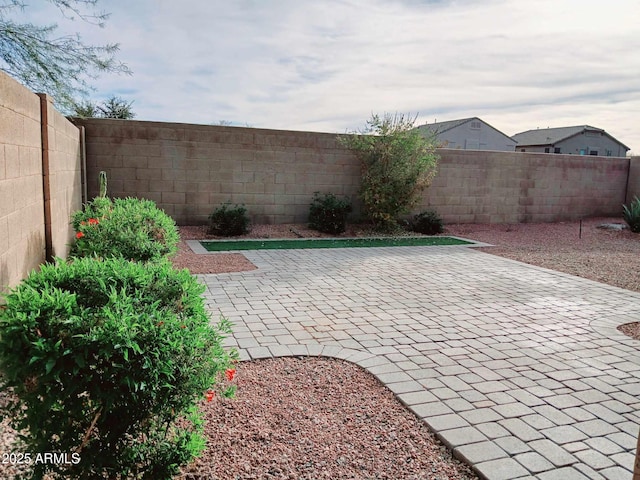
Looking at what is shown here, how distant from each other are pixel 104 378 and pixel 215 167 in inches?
408

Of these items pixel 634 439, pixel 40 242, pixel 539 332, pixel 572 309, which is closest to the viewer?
pixel 634 439

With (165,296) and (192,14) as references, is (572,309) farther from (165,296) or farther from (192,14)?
(192,14)

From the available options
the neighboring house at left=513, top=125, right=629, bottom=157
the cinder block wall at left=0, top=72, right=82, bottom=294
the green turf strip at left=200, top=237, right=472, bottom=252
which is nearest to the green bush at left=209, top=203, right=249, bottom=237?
the green turf strip at left=200, top=237, right=472, bottom=252

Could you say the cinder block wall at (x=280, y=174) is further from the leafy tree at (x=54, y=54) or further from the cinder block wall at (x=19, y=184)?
the cinder block wall at (x=19, y=184)

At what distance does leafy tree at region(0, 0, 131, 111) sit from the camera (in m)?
7.60

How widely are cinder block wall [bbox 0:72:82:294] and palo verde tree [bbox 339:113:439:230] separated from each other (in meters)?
7.83

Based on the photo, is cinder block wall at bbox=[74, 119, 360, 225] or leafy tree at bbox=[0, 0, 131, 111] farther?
cinder block wall at bbox=[74, 119, 360, 225]

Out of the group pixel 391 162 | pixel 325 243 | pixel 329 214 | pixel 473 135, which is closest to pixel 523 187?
pixel 391 162

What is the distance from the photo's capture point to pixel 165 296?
279cm

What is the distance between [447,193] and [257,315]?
394 inches

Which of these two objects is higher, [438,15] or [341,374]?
[438,15]

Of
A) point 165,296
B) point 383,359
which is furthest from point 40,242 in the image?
point 383,359

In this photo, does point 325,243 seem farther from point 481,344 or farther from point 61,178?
point 481,344

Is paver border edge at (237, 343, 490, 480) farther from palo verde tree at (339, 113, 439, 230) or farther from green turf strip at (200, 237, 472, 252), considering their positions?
palo verde tree at (339, 113, 439, 230)
